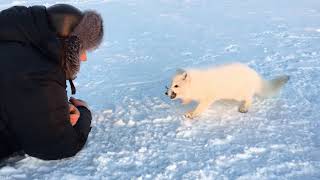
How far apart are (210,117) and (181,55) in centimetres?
265

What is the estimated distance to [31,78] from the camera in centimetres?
292

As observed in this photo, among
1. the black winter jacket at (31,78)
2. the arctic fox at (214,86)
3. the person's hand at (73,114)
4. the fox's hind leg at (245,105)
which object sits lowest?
the fox's hind leg at (245,105)

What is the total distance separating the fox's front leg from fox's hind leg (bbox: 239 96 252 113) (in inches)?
12.3

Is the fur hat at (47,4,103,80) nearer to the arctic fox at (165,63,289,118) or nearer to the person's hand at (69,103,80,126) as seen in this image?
the person's hand at (69,103,80,126)

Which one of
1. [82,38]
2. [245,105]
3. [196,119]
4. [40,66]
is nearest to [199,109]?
[196,119]

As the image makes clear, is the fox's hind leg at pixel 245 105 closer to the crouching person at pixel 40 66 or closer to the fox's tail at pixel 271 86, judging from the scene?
the fox's tail at pixel 271 86

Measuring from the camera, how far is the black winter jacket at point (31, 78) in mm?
2930

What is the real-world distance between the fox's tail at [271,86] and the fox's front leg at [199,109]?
672mm

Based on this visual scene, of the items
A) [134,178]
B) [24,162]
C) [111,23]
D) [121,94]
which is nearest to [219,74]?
[121,94]

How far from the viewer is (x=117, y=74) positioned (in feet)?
20.0

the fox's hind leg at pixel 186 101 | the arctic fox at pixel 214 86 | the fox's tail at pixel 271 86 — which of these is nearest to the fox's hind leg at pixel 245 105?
the arctic fox at pixel 214 86

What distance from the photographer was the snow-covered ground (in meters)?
3.30

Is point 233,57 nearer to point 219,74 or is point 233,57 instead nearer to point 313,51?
point 313,51

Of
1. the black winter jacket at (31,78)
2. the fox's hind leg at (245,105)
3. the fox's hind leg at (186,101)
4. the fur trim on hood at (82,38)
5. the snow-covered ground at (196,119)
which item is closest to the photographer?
the black winter jacket at (31,78)
